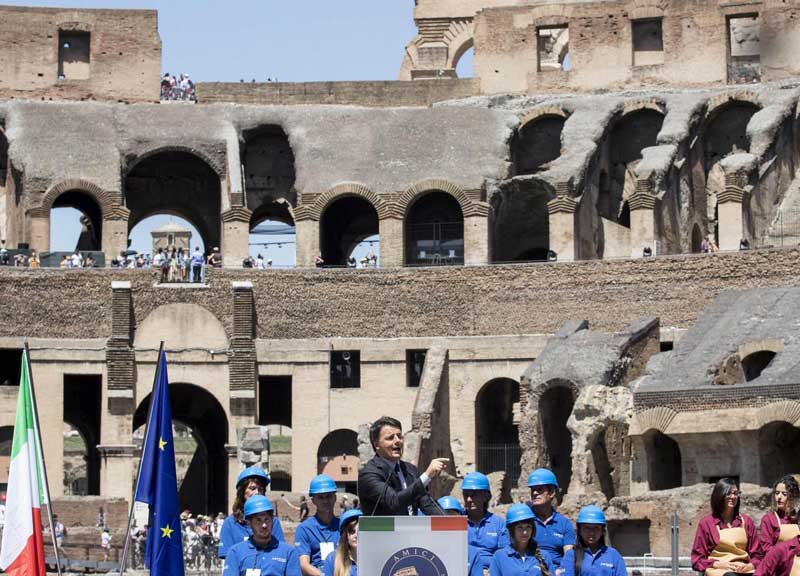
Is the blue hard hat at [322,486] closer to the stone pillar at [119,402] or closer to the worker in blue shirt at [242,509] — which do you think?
the worker in blue shirt at [242,509]

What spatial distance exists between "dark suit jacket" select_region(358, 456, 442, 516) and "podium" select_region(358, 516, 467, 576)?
1416 millimetres

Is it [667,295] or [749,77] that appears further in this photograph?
[749,77]

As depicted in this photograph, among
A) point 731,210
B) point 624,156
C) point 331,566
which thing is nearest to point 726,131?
point 624,156

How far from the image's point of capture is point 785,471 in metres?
36.1

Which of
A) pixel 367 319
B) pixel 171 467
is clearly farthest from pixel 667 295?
pixel 171 467

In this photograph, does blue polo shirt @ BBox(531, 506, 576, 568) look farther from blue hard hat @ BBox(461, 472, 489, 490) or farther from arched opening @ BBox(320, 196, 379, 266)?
arched opening @ BBox(320, 196, 379, 266)

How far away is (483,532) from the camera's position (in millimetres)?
15758

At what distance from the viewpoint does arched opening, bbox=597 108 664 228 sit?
2046 inches

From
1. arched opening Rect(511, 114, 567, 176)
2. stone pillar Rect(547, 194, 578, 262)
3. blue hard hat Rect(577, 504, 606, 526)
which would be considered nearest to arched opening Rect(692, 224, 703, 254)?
stone pillar Rect(547, 194, 578, 262)

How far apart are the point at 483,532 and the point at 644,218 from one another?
3344 centimetres

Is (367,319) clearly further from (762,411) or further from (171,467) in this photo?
(171,467)

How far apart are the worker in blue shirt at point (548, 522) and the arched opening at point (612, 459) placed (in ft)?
73.7

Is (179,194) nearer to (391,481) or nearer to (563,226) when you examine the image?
(563,226)

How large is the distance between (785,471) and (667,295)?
9.37 metres
